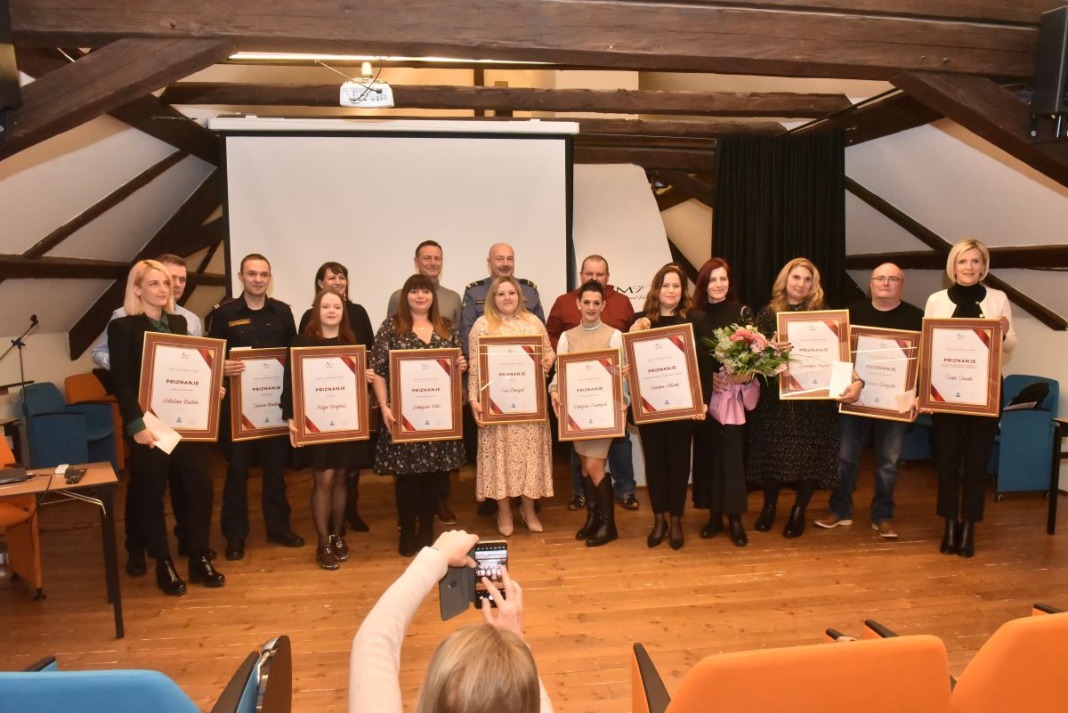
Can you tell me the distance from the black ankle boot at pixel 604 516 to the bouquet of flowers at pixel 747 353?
3.39 ft

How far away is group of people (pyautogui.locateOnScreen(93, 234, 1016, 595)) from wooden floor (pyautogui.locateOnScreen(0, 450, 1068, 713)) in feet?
0.59

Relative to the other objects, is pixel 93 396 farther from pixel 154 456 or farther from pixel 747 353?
pixel 747 353

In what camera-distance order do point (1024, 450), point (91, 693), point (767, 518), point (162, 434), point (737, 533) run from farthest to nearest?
point (1024, 450)
point (767, 518)
point (737, 533)
point (162, 434)
point (91, 693)

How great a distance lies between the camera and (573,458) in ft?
17.5

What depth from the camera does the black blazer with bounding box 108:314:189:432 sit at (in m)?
3.62

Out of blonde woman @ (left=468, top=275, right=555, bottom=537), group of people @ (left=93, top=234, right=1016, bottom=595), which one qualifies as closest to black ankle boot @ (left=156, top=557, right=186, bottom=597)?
group of people @ (left=93, top=234, right=1016, bottom=595)

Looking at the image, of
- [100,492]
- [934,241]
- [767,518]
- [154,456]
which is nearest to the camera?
[100,492]

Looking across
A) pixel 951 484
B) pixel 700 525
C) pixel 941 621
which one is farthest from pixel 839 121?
pixel 941 621

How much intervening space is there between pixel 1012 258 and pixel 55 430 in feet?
24.0

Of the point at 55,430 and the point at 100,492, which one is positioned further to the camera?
the point at 55,430

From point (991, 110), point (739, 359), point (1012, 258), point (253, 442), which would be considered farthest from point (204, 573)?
point (1012, 258)

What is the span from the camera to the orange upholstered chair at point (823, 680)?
147 centimetres

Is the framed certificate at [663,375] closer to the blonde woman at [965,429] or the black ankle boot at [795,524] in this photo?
the black ankle boot at [795,524]

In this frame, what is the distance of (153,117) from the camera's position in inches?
210
